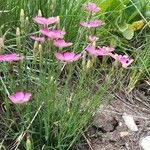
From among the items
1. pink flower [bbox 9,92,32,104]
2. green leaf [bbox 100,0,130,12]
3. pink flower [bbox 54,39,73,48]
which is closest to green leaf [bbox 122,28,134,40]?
green leaf [bbox 100,0,130,12]

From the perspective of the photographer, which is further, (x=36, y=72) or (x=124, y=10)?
(x=124, y=10)

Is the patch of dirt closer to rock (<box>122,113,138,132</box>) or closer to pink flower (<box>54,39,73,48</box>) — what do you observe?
rock (<box>122,113,138,132</box>)

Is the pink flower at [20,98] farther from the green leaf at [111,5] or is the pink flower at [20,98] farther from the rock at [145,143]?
the green leaf at [111,5]

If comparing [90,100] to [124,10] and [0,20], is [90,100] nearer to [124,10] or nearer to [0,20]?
[0,20]

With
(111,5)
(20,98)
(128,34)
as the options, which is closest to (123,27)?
(128,34)

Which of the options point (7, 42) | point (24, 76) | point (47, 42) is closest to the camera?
point (47, 42)

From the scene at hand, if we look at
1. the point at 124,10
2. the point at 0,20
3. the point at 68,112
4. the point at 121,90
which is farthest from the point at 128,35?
the point at 68,112

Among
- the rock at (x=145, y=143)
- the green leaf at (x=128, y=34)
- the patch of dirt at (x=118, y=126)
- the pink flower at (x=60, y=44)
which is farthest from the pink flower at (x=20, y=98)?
the green leaf at (x=128, y=34)

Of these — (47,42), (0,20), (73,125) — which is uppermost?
(47,42)

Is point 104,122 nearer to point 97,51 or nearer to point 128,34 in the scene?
point 97,51
